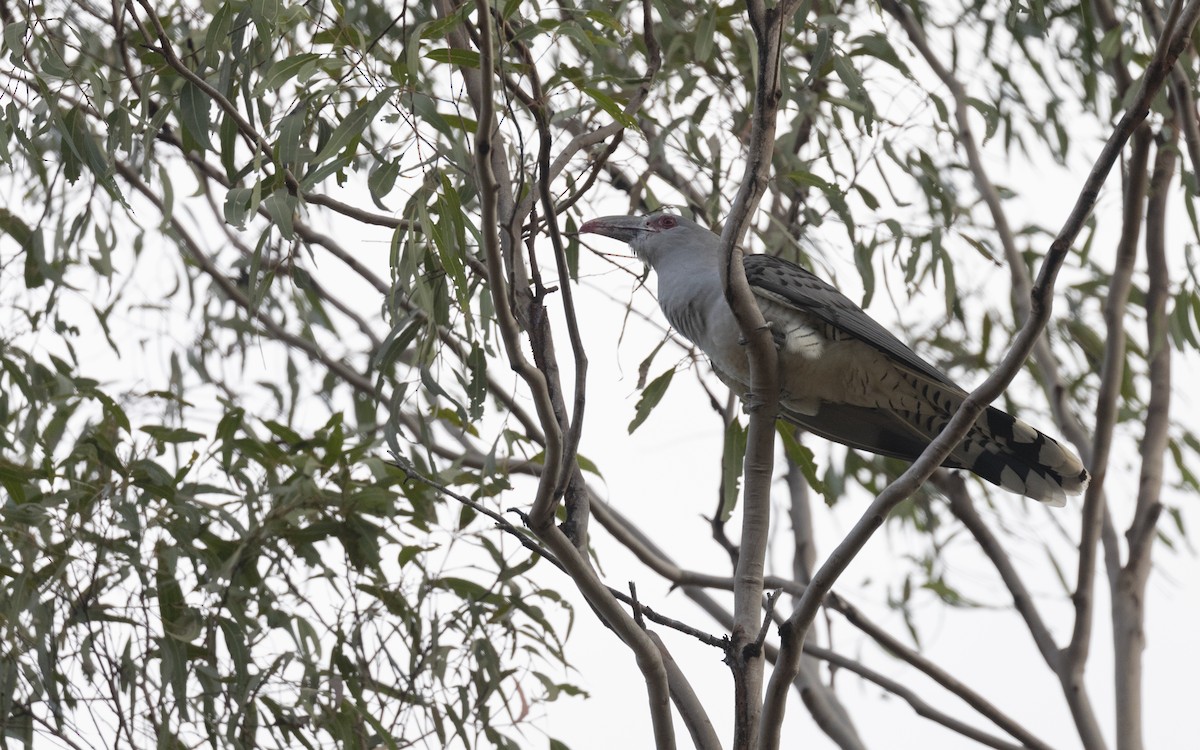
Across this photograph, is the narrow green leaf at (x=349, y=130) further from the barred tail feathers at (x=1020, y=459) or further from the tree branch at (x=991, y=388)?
the barred tail feathers at (x=1020, y=459)

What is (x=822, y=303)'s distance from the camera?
11.0 feet

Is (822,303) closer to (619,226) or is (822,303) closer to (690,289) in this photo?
(690,289)

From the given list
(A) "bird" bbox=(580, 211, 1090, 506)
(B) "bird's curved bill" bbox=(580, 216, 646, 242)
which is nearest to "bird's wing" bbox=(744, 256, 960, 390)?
(A) "bird" bbox=(580, 211, 1090, 506)

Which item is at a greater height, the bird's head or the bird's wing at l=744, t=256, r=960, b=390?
the bird's head

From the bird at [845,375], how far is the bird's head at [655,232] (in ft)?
0.06

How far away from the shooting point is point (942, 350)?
5.23 meters

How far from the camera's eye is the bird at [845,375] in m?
3.33

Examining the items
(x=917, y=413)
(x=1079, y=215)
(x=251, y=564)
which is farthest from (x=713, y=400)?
(x=1079, y=215)

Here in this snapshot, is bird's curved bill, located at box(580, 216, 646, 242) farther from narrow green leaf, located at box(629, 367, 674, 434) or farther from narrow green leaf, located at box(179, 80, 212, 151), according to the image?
narrow green leaf, located at box(179, 80, 212, 151)

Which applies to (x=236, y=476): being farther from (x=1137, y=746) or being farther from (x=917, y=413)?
(x=1137, y=746)

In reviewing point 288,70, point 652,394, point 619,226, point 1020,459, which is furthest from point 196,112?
point 1020,459

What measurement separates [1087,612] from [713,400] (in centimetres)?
145

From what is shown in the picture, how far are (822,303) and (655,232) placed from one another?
0.62 metres

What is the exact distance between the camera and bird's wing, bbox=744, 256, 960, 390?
3.33 metres
